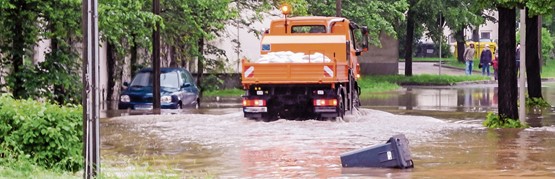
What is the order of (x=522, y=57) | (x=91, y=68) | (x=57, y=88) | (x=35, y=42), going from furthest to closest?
(x=57, y=88), (x=35, y=42), (x=522, y=57), (x=91, y=68)

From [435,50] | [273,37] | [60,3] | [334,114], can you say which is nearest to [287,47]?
[273,37]

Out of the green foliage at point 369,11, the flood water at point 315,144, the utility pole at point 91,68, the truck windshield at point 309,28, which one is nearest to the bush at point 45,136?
the flood water at point 315,144

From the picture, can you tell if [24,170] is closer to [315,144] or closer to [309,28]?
[315,144]

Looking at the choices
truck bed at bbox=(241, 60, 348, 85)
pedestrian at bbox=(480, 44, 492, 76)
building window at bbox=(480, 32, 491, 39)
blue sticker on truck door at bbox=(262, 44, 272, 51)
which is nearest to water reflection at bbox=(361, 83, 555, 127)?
truck bed at bbox=(241, 60, 348, 85)

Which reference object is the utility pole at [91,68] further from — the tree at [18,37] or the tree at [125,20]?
the tree at [18,37]

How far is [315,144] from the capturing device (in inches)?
832

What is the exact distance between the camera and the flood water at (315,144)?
16.6 m

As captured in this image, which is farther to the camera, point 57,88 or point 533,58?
point 533,58

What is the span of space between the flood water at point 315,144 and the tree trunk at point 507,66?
0.81 meters

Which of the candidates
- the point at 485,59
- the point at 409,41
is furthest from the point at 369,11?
the point at 485,59

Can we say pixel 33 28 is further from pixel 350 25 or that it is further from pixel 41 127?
pixel 41 127

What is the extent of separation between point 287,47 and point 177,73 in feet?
24.6

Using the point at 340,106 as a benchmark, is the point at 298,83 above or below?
above

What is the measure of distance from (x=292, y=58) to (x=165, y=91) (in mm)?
8160
